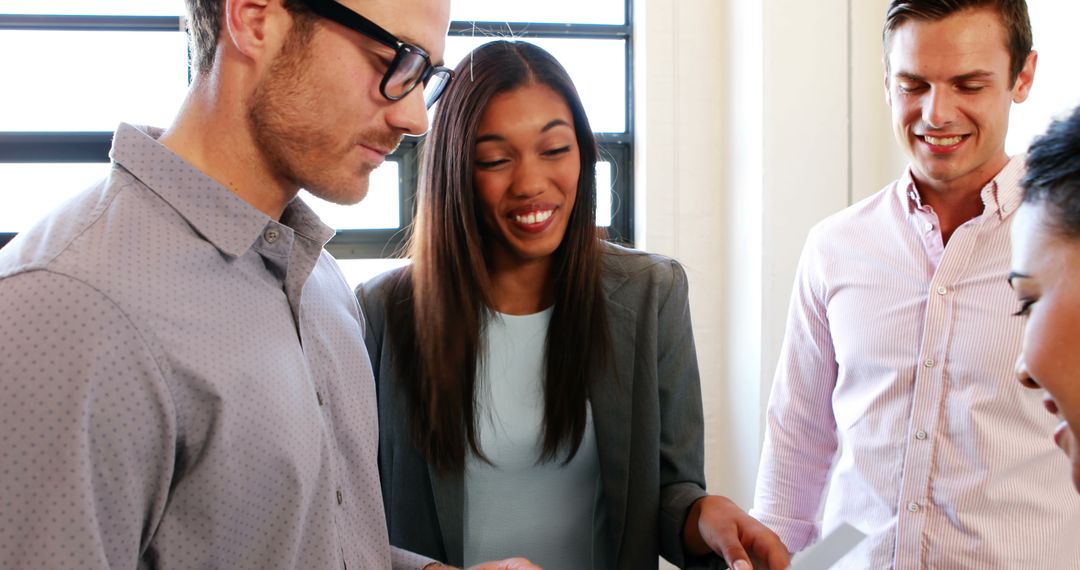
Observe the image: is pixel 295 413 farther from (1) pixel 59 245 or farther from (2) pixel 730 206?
(2) pixel 730 206

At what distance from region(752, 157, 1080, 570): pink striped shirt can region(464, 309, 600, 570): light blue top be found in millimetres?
542

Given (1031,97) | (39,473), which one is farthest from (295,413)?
(1031,97)

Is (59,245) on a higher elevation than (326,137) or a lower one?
lower

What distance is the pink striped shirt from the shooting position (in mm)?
1556

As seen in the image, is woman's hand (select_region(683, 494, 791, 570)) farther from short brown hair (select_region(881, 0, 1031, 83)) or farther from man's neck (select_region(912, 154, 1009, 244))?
short brown hair (select_region(881, 0, 1031, 83))

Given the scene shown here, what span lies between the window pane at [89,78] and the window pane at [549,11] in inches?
46.2

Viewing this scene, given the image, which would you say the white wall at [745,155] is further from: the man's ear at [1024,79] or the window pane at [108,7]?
the window pane at [108,7]

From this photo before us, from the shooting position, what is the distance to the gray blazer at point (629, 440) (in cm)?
157

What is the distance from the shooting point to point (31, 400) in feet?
2.57

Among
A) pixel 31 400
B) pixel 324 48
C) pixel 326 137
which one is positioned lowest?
pixel 31 400

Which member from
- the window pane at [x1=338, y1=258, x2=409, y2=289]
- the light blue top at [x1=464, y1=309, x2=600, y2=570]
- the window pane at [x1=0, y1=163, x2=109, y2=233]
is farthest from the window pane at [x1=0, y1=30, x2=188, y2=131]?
the light blue top at [x1=464, y1=309, x2=600, y2=570]

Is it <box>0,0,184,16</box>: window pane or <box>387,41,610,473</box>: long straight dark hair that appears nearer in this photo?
<box>387,41,610,473</box>: long straight dark hair

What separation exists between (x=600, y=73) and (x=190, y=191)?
3.08 meters

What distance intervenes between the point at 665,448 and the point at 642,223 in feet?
6.87
